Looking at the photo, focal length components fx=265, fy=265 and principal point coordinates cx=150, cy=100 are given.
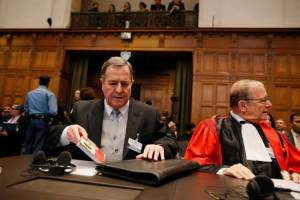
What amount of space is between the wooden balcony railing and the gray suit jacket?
275 inches

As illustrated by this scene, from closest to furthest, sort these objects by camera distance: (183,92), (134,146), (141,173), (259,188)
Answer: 1. (259,188)
2. (141,173)
3. (134,146)
4. (183,92)

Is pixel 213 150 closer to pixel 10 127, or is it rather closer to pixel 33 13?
pixel 10 127

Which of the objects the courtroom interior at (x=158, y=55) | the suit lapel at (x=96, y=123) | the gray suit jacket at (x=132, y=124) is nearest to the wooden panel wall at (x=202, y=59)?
the courtroom interior at (x=158, y=55)

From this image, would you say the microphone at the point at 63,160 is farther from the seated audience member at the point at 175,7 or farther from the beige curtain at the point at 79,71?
the beige curtain at the point at 79,71

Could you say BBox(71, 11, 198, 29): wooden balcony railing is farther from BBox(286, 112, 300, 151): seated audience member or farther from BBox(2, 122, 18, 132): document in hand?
BBox(286, 112, 300, 151): seated audience member

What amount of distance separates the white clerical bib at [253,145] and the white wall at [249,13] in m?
6.74

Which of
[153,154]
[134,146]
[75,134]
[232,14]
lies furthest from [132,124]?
[232,14]

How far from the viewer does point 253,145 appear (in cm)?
210

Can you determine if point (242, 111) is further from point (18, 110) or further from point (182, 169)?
point (18, 110)

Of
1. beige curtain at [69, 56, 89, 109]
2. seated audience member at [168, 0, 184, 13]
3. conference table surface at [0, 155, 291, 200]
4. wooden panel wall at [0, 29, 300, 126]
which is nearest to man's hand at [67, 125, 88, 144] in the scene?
conference table surface at [0, 155, 291, 200]

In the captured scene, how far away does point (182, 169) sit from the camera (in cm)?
130

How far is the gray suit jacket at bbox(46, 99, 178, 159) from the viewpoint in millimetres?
1927

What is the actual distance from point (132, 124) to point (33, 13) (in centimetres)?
931

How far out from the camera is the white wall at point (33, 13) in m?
9.37
